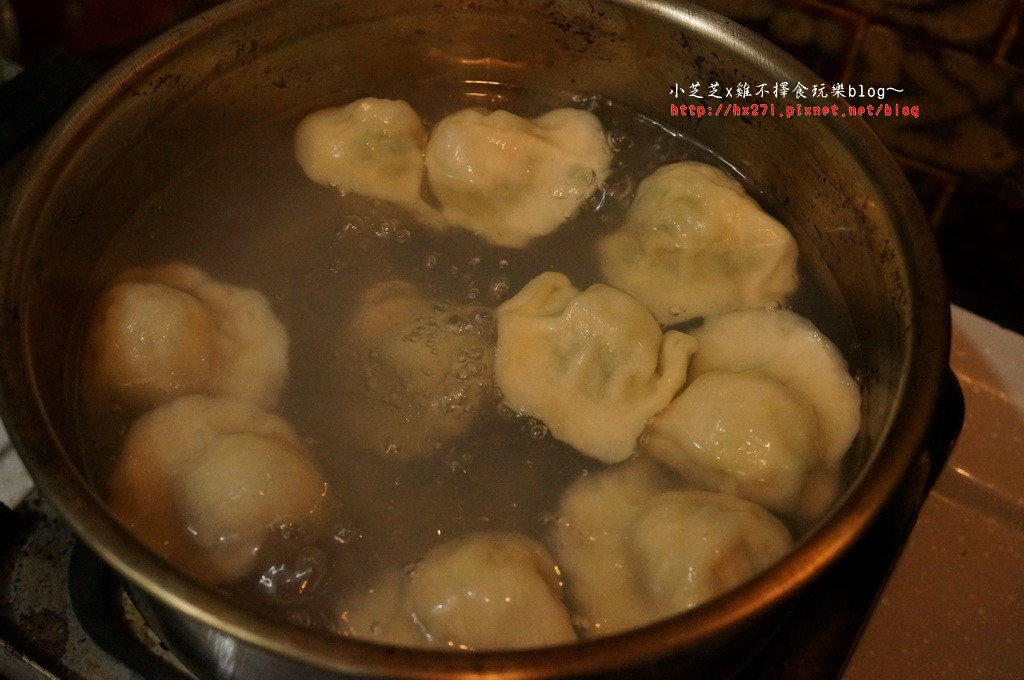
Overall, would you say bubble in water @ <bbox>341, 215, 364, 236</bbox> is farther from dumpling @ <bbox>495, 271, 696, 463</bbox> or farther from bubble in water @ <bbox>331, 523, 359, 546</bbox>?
bubble in water @ <bbox>331, 523, 359, 546</bbox>

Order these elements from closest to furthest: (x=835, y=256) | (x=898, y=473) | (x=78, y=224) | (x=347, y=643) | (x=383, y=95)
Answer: (x=347, y=643) → (x=898, y=473) → (x=78, y=224) → (x=835, y=256) → (x=383, y=95)

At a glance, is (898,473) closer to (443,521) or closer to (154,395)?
(443,521)

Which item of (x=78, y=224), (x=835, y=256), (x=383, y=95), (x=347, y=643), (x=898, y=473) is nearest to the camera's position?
(x=347, y=643)

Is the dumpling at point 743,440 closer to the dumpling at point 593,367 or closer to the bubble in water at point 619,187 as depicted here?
the dumpling at point 593,367

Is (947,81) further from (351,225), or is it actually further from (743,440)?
(351,225)

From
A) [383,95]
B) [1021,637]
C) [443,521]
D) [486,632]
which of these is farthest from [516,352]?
[1021,637]

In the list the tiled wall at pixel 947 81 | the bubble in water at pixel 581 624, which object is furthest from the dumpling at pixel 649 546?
the tiled wall at pixel 947 81
